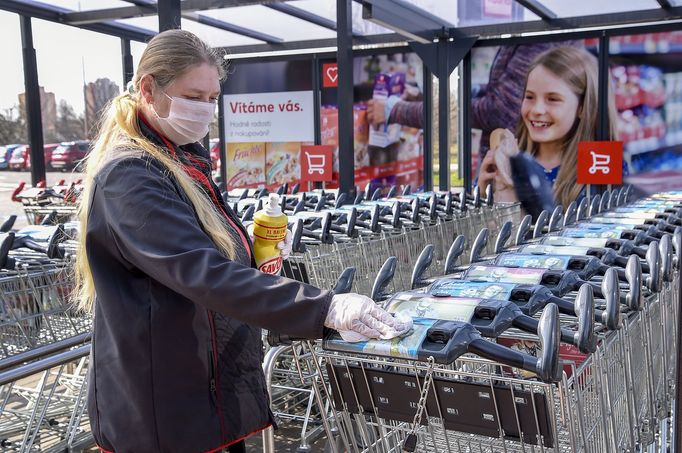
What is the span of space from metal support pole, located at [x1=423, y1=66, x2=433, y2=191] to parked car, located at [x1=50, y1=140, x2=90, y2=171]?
15.9ft

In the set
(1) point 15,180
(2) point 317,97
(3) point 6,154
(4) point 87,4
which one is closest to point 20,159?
(3) point 6,154

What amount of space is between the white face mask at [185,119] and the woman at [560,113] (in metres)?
9.17

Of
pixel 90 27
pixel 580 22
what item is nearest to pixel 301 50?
pixel 90 27

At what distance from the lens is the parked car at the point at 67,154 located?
34.2ft

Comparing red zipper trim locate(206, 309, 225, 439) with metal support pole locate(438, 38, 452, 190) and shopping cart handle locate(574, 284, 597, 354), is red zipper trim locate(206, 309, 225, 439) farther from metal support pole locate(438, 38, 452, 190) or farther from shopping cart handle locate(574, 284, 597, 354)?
metal support pole locate(438, 38, 452, 190)

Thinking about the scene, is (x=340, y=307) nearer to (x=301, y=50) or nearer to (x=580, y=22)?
(x=580, y=22)

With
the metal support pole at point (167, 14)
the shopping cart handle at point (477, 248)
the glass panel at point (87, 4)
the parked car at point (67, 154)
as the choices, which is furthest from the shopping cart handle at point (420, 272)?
the parked car at point (67, 154)

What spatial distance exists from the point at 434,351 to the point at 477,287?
646mm

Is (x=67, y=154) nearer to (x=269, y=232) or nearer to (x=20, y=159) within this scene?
(x=20, y=159)

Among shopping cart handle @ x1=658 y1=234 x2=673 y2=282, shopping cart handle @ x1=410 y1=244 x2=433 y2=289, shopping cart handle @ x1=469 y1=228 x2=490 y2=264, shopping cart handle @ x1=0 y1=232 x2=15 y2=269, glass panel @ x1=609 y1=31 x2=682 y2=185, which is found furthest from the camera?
glass panel @ x1=609 y1=31 x2=682 y2=185

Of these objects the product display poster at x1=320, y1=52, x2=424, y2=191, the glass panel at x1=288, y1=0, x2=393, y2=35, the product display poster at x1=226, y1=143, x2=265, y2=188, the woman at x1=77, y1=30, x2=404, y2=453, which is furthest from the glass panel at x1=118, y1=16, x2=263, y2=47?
the woman at x1=77, y1=30, x2=404, y2=453

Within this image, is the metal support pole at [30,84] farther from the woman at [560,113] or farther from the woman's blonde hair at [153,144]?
the woman's blonde hair at [153,144]

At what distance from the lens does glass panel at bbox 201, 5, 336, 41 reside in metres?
9.83

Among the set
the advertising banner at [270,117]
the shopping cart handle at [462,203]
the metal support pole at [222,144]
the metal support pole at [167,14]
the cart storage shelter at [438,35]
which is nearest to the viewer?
the metal support pole at [167,14]
